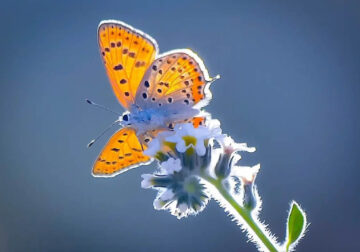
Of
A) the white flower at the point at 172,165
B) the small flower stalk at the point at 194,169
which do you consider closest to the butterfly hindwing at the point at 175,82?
the small flower stalk at the point at 194,169

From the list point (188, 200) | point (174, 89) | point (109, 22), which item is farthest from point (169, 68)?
point (188, 200)

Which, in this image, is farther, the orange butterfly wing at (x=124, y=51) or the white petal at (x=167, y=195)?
the orange butterfly wing at (x=124, y=51)

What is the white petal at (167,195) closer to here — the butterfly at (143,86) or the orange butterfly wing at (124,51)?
the butterfly at (143,86)

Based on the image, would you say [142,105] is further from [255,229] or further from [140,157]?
[255,229]

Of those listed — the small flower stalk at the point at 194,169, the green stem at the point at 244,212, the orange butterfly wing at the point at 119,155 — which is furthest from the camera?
the orange butterfly wing at the point at 119,155

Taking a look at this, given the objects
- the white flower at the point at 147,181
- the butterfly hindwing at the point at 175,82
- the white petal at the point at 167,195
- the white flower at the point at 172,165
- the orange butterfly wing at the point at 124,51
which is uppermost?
the orange butterfly wing at the point at 124,51

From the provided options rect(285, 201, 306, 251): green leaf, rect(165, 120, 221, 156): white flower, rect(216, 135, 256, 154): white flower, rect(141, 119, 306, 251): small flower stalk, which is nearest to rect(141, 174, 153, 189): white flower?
rect(141, 119, 306, 251): small flower stalk

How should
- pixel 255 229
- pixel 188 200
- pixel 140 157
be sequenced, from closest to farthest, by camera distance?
1. pixel 255 229
2. pixel 188 200
3. pixel 140 157

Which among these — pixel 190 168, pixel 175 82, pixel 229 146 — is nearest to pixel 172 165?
pixel 190 168

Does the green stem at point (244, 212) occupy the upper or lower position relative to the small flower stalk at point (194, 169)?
lower
